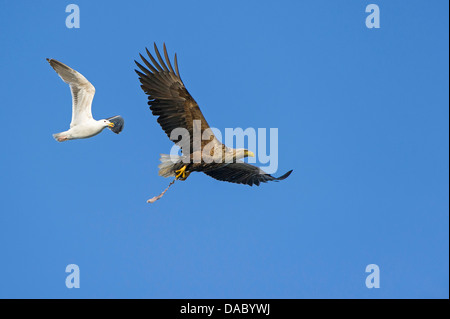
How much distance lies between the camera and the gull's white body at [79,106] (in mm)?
13680

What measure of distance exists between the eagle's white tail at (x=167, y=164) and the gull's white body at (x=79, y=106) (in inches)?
74.4

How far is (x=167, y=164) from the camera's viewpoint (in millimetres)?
12773

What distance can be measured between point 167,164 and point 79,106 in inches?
96.5

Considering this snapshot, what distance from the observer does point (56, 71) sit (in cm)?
1371

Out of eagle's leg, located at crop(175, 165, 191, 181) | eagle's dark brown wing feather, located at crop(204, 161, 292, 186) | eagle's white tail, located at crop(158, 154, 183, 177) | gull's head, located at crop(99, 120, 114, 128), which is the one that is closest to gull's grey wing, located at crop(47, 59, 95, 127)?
gull's head, located at crop(99, 120, 114, 128)

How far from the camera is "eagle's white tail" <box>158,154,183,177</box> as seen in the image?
12679 millimetres

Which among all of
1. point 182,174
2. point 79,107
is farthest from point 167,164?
point 79,107

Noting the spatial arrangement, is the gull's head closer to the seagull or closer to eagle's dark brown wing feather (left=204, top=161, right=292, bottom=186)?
the seagull

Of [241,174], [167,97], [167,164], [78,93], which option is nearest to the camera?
[167,97]

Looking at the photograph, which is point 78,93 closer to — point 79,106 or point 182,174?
point 79,106

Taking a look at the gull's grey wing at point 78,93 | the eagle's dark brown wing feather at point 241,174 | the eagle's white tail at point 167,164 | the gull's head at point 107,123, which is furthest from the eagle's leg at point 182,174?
the gull's grey wing at point 78,93

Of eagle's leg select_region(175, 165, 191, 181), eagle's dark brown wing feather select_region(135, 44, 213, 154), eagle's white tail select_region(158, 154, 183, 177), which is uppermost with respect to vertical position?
eagle's dark brown wing feather select_region(135, 44, 213, 154)

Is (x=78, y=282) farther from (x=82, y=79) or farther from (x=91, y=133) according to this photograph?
(x=82, y=79)

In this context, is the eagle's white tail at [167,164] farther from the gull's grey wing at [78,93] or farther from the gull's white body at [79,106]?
the gull's grey wing at [78,93]
